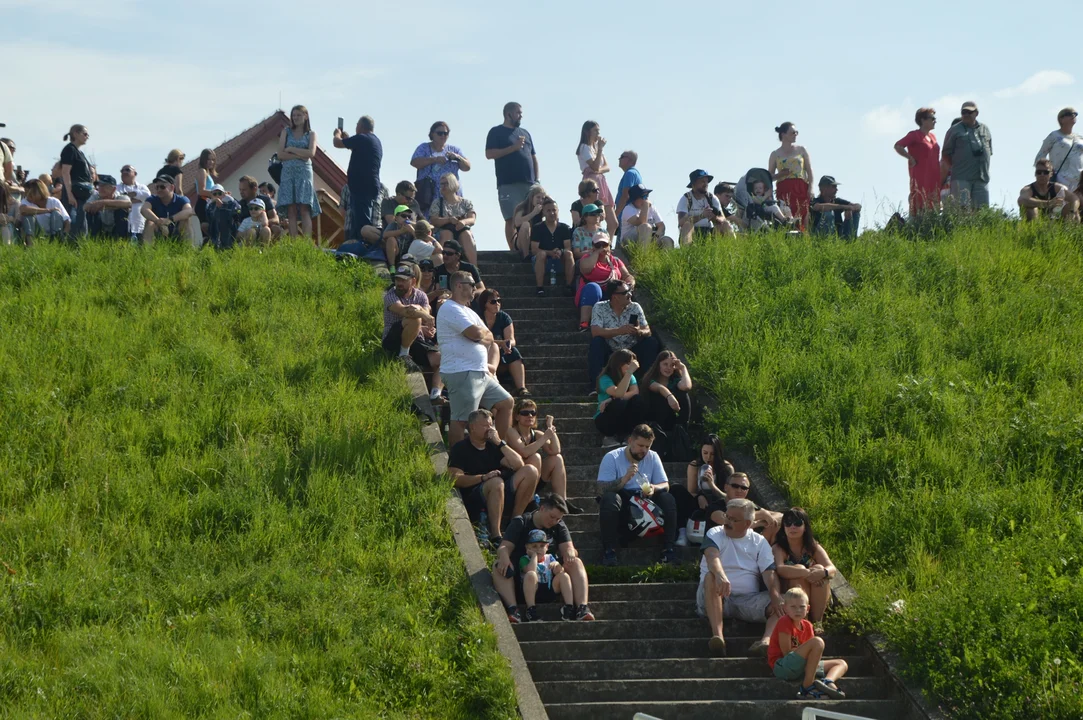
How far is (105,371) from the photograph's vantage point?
15.7 metres

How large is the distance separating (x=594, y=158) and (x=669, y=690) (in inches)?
449

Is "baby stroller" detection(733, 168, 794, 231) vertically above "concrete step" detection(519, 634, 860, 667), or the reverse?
"baby stroller" detection(733, 168, 794, 231)

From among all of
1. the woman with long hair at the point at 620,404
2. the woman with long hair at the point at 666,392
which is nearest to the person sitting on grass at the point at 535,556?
the woman with long hair at the point at 620,404

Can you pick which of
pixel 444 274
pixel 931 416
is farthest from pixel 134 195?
pixel 931 416

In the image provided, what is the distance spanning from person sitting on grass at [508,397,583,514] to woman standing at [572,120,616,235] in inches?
313

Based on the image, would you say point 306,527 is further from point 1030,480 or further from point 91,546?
point 1030,480

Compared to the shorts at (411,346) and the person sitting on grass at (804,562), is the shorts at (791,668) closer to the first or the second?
the person sitting on grass at (804,562)

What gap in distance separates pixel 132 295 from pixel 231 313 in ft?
4.31

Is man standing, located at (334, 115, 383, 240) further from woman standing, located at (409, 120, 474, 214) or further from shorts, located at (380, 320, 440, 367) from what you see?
shorts, located at (380, 320, 440, 367)

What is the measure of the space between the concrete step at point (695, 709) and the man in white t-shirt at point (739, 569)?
1.06 meters

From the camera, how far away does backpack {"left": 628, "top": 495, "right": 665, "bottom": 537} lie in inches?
530

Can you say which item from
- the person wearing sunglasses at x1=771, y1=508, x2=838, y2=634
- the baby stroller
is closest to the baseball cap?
the person wearing sunglasses at x1=771, y1=508, x2=838, y2=634

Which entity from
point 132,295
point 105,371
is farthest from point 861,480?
point 132,295

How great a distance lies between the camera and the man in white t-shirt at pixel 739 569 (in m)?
12.2
